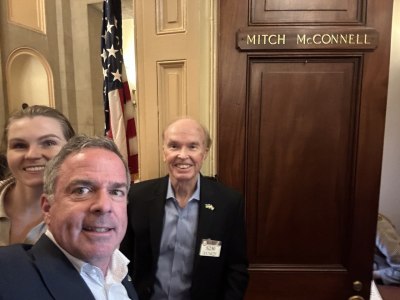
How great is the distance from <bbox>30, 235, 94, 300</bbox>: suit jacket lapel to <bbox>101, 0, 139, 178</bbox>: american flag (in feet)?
3.93

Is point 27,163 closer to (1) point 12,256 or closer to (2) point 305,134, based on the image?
(1) point 12,256

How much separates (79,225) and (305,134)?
3.52 ft

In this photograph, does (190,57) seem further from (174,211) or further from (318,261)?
(318,261)

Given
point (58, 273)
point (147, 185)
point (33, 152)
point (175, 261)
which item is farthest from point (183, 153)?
point (58, 273)

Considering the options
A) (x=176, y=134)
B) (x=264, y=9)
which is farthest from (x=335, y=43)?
(x=176, y=134)

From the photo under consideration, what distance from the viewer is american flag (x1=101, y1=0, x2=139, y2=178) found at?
1.87 metres

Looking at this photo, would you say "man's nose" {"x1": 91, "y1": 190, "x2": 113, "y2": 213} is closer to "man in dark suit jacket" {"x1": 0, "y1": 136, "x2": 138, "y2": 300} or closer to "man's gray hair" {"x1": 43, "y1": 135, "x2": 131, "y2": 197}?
"man in dark suit jacket" {"x1": 0, "y1": 136, "x2": 138, "y2": 300}

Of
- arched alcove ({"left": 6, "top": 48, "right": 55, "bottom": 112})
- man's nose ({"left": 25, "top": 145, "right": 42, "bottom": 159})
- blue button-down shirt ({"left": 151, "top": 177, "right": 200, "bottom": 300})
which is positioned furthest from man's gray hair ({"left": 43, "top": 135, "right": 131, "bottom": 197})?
arched alcove ({"left": 6, "top": 48, "right": 55, "bottom": 112})

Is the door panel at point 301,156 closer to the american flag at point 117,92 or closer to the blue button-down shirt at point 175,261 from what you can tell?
the blue button-down shirt at point 175,261

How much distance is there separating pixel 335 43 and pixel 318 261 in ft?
3.47

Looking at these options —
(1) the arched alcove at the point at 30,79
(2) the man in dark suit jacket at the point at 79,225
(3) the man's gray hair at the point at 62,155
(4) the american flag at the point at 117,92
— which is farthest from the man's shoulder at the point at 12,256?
(1) the arched alcove at the point at 30,79

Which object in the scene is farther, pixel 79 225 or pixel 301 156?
pixel 301 156

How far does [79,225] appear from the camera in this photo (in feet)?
2.32

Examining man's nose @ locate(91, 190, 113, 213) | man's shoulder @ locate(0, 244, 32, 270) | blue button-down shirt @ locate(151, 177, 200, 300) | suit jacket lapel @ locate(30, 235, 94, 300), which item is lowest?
blue button-down shirt @ locate(151, 177, 200, 300)
